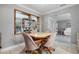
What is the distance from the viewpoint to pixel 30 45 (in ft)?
6.70

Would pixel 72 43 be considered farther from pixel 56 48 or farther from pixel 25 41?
pixel 25 41

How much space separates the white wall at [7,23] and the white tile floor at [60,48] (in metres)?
0.12

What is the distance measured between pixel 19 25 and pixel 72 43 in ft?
4.01

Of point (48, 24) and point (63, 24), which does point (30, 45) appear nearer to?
point (48, 24)

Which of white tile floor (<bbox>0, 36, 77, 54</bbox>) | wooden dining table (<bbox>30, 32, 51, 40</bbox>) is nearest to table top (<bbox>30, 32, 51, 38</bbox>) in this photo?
wooden dining table (<bbox>30, 32, 51, 40</bbox>)

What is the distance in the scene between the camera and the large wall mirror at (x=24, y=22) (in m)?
2.02

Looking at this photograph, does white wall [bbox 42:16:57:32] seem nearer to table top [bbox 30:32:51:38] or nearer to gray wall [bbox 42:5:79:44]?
table top [bbox 30:32:51:38]

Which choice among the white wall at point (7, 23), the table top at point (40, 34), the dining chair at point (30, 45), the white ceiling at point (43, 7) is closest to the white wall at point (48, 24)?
the table top at point (40, 34)

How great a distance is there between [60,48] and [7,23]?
1.27 meters
